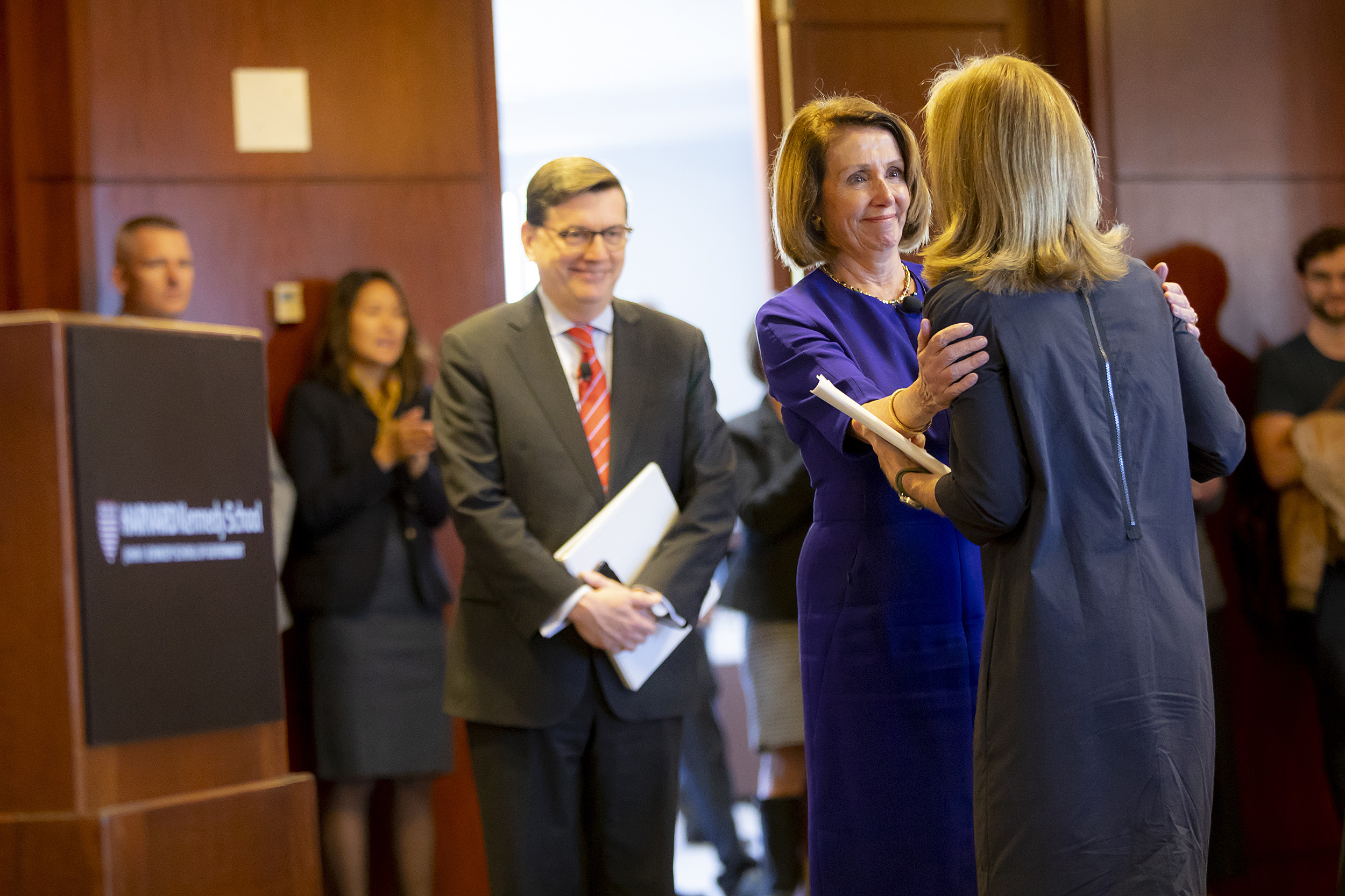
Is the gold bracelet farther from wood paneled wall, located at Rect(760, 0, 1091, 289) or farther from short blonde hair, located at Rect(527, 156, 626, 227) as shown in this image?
wood paneled wall, located at Rect(760, 0, 1091, 289)

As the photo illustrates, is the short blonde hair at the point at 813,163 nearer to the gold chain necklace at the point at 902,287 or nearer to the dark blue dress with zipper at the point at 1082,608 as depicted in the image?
the gold chain necklace at the point at 902,287

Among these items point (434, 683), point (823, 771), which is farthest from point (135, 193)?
point (823, 771)

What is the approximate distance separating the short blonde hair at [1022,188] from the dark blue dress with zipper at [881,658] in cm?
39

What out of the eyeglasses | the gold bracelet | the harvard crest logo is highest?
the eyeglasses

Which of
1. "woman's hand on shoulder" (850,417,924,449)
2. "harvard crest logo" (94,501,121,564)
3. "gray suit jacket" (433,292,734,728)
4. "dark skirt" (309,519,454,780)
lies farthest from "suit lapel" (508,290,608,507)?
"dark skirt" (309,519,454,780)

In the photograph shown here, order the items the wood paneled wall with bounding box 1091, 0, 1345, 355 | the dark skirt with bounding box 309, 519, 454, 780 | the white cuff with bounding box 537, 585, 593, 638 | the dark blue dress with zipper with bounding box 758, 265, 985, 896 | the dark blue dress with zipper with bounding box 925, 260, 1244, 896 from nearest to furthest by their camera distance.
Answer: the dark blue dress with zipper with bounding box 925, 260, 1244, 896
the dark blue dress with zipper with bounding box 758, 265, 985, 896
the white cuff with bounding box 537, 585, 593, 638
the dark skirt with bounding box 309, 519, 454, 780
the wood paneled wall with bounding box 1091, 0, 1345, 355

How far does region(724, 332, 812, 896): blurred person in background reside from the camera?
150 inches

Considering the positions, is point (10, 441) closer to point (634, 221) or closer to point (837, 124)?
point (837, 124)

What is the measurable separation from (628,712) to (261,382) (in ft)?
3.04

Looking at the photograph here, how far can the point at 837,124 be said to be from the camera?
7.48 ft

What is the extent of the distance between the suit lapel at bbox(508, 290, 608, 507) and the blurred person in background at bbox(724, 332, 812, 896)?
1.19 metres

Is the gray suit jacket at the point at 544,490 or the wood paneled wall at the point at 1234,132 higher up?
the wood paneled wall at the point at 1234,132

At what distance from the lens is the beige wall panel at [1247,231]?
14.5 ft

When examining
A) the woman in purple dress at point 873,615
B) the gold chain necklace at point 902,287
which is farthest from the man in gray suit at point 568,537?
the gold chain necklace at point 902,287
